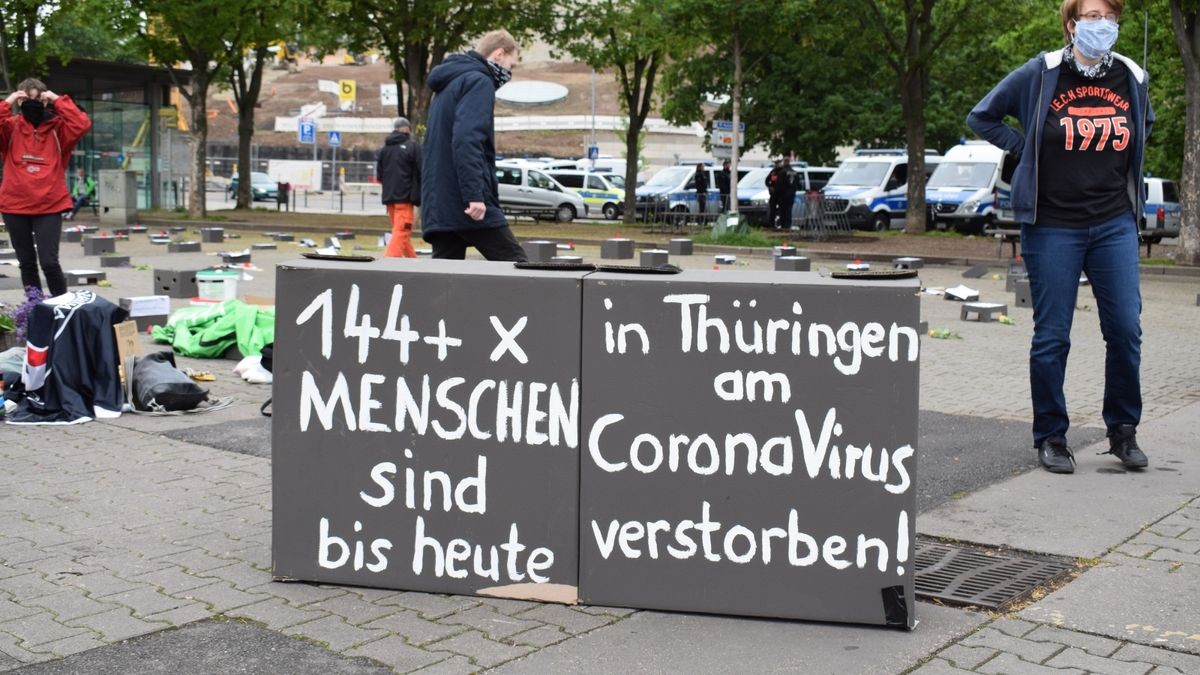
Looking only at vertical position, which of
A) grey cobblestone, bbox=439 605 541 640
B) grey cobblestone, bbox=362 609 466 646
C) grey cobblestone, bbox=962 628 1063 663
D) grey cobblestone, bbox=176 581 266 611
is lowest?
grey cobblestone, bbox=176 581 266 611

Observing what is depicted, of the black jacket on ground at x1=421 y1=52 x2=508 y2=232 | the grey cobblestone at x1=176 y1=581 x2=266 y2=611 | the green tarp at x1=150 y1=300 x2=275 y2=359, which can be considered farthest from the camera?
the green tarp at x1=150 y1=300 x2=275 y2=359

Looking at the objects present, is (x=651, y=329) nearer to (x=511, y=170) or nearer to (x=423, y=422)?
(x=423, y=422)

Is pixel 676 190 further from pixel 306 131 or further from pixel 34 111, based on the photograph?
pixel 34 111

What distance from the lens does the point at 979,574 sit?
4.88 m

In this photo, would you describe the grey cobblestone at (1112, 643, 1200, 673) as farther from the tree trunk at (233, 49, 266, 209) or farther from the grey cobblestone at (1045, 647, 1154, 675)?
the tree trunk at (233, 49, 266, 209)

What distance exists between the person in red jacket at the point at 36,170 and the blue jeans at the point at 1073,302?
6808 millimetres

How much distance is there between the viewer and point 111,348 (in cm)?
762

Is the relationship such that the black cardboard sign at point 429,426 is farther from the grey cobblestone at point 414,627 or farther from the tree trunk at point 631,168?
the tree trunk at point 631,168

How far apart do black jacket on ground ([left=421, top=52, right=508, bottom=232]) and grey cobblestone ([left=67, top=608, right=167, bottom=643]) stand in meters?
3.56

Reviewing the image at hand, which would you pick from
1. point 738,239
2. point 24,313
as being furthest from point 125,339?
point 738,239

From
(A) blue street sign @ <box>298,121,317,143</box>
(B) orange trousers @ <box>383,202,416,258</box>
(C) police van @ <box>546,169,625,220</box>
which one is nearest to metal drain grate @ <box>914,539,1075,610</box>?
(B) orange trousers @ <box>383,202,416,258</box>

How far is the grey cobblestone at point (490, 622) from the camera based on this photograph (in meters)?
4.23

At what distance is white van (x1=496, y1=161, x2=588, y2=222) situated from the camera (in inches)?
1683

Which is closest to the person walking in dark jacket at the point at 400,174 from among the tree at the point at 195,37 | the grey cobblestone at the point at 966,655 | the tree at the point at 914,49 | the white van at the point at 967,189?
the grey cobblestone at the point at 966,655
